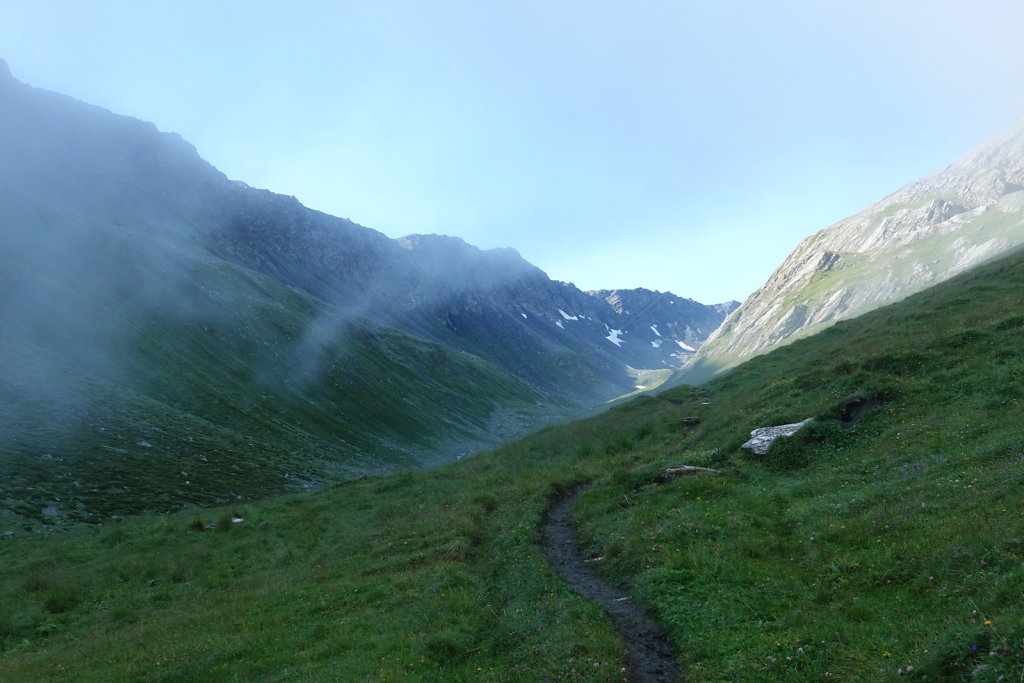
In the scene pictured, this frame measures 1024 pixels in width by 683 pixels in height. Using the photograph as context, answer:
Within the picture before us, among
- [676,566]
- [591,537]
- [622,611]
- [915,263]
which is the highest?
[915,263]

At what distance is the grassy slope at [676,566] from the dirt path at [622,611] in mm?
448

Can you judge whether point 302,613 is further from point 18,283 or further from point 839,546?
point 18,283

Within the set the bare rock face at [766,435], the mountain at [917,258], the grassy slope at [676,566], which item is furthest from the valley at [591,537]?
the mountain at [917,258]

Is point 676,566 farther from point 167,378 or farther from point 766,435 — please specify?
point 167,378

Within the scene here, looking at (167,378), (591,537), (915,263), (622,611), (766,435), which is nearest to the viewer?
(622,611)

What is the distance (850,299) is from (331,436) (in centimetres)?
14753

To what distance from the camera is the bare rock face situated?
2475cm

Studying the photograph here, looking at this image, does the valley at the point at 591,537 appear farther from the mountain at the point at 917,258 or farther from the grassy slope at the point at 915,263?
the mountain at the point at 917,258

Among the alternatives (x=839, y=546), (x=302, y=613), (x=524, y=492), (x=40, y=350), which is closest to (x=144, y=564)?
(x=302, y=613)

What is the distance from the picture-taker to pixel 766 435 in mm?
25984

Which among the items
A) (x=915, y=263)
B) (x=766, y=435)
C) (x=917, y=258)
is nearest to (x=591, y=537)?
(x=766, y=435)

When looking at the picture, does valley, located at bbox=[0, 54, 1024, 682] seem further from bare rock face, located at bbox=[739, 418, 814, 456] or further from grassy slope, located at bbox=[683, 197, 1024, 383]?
grassy slope, located at bbox=[683, 197, 1024, 383]

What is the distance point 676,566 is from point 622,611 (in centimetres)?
221

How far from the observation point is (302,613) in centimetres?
1852
